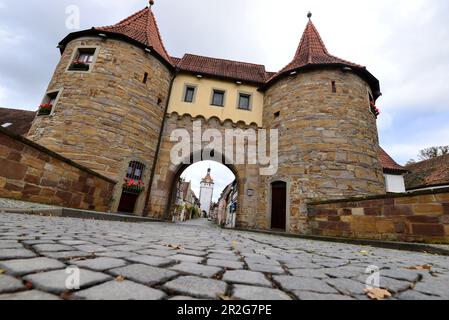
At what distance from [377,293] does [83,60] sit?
13.2 m

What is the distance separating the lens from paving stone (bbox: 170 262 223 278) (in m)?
1.32

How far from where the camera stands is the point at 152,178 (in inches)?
436

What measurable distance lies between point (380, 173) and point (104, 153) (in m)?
11.5

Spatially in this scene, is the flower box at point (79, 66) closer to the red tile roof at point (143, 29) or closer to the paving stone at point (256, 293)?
the red tile roof at point (143, 29)

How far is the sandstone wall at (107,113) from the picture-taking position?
360 inches

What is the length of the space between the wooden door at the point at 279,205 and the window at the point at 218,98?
5.28 m

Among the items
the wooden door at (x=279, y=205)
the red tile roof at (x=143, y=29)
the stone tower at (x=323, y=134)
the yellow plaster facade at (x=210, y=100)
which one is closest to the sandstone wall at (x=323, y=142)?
the stone tower at (x=323, y=134)

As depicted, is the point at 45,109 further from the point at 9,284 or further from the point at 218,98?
the point at 9,284

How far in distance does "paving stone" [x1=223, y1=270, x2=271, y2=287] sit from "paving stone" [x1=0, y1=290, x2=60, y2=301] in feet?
2.57
